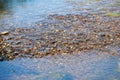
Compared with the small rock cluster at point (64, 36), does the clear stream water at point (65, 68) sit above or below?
below

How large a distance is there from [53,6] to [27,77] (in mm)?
15196

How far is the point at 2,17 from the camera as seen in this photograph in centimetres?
2064

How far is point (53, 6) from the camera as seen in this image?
2456 centimetres

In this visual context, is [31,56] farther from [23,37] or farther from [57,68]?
[23,37]

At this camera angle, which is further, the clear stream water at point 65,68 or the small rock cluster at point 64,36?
the small rock cluster at point 64,36

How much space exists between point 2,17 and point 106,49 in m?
10.4

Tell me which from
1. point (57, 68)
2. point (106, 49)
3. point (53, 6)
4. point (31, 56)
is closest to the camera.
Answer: point (57, 68)

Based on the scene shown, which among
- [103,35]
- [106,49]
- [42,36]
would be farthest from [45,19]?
[106,49]

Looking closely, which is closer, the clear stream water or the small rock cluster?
the clear stream water

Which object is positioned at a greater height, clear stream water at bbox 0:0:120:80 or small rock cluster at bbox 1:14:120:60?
small rock cluster at bbox 1:14:120:60

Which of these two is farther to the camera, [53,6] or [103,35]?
[53,6]

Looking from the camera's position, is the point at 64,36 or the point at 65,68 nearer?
the point at 65,68

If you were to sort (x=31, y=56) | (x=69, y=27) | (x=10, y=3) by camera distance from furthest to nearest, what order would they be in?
1. (x=10, y=3)
2. (x=69, y=27)
3. (x=31, y=56)

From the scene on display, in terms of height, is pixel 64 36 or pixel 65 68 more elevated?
pixel 64 36
